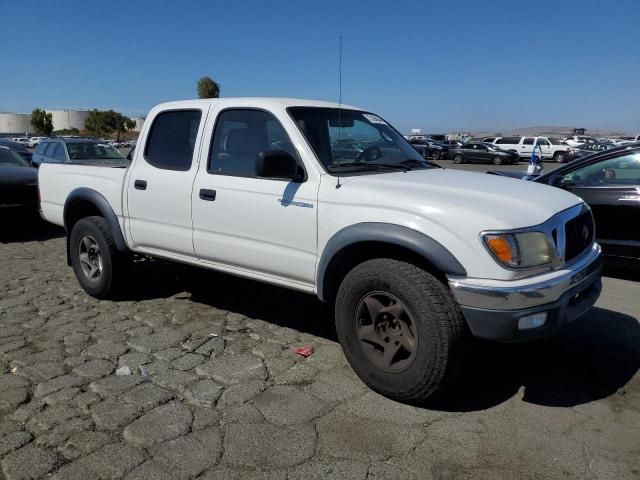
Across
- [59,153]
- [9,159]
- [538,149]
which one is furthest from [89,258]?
[538,149]

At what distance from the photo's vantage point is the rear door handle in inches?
161

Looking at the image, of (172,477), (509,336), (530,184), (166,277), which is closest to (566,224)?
(530,184)

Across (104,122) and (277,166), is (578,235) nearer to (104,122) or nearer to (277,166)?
(277,166)

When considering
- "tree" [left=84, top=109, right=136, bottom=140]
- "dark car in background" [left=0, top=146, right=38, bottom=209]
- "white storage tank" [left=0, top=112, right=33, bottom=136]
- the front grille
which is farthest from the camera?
"white storage tank" [left=0, top=112, right=33, bottom=136]

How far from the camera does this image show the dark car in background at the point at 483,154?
109 feet

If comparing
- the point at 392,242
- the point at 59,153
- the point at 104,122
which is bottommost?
the point at 392,242

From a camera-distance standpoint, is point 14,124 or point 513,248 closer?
point 513,248

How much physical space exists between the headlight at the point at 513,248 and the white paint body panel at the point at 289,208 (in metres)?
0.04

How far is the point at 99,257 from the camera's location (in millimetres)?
5156

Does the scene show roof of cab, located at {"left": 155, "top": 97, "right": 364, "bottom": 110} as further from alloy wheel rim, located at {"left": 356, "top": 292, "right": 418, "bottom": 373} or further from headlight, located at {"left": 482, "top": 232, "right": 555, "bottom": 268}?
headlight, located at {"left": 482, "top": 232, "right": 555, "bottom": 268}

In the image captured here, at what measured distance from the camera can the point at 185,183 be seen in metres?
4.30

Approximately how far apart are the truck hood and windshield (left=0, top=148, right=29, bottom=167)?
825 centimetres

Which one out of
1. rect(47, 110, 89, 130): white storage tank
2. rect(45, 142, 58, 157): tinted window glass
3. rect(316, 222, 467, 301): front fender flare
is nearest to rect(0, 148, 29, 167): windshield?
rect(45, 142, 58, 157): tinted window glass

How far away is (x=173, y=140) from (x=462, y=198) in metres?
2.66
